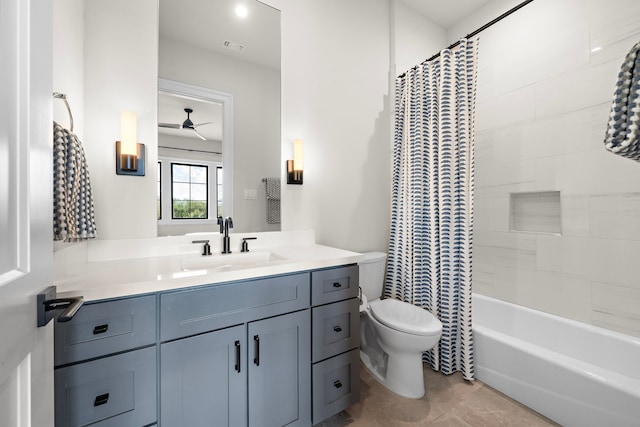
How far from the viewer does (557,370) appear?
1.41m

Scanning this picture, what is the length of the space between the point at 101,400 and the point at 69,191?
0.75 meters

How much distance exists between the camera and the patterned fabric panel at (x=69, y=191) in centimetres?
93

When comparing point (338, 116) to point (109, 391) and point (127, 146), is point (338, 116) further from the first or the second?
point (109, 391)

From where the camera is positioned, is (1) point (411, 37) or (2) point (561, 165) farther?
(1) point (411, 37)

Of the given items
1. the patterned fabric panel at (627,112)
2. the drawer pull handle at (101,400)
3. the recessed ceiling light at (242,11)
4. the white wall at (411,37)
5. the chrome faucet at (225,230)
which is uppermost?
the white wall at (411,37)

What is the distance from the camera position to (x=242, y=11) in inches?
67.9

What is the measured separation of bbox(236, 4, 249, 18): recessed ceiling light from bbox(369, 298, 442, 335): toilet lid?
2108 millimetres

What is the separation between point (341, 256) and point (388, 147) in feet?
4.52

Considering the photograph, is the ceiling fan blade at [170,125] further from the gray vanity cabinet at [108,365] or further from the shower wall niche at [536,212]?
the shower wall niche at [536,212]

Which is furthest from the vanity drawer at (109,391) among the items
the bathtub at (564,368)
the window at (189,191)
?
the bathtub at (564,368)

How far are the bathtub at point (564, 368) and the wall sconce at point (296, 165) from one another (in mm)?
1602

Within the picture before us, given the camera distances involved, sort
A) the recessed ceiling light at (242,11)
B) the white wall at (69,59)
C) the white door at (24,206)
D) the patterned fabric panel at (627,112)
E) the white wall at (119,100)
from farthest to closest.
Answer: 1. the recessed ceiling light at (242,11)
2. the white wall at (119,100)
3. the white wall at (69,59)
4. the patterned fabric panel at (627,112)
5. the white door at (24,206)

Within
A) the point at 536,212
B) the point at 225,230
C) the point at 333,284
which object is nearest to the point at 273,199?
the point at 225,230

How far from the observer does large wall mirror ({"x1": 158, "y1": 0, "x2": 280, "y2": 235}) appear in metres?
1.51
